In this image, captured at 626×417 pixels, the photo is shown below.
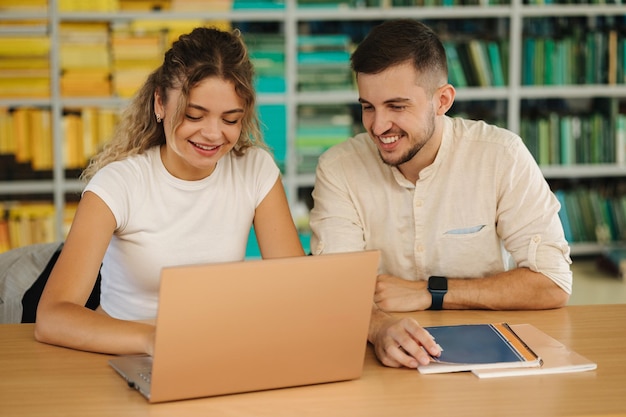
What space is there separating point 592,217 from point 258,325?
3.65 metres

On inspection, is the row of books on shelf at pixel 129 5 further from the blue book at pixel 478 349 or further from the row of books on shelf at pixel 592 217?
the blue book at pixel 478 349

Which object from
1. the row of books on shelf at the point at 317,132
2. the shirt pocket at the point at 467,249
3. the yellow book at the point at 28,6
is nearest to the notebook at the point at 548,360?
the shirt pocket at the point at 467,249

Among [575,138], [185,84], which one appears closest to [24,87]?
[185,84]

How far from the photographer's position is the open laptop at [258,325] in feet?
4.05

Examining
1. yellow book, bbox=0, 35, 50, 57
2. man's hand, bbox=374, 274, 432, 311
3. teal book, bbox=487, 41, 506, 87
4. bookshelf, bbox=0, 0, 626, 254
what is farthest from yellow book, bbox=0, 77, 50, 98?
man's hand, bbox=374, 274, 432, 311

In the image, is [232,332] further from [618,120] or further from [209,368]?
[618,120]

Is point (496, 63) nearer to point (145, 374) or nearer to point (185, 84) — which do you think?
point (185, 84)

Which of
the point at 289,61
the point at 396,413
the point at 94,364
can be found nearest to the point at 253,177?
the point at 94,364

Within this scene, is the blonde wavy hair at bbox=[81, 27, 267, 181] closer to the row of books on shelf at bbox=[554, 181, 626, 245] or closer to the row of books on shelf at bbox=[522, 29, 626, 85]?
the row of books on shelf at bbox=[522, 29, 626, 85]

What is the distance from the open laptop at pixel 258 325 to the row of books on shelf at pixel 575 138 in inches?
133

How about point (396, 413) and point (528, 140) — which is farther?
point (528, 140)

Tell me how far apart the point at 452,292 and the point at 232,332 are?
0.72 meters

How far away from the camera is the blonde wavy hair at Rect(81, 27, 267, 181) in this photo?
5.99 ft

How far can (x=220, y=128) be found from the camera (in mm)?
1831
